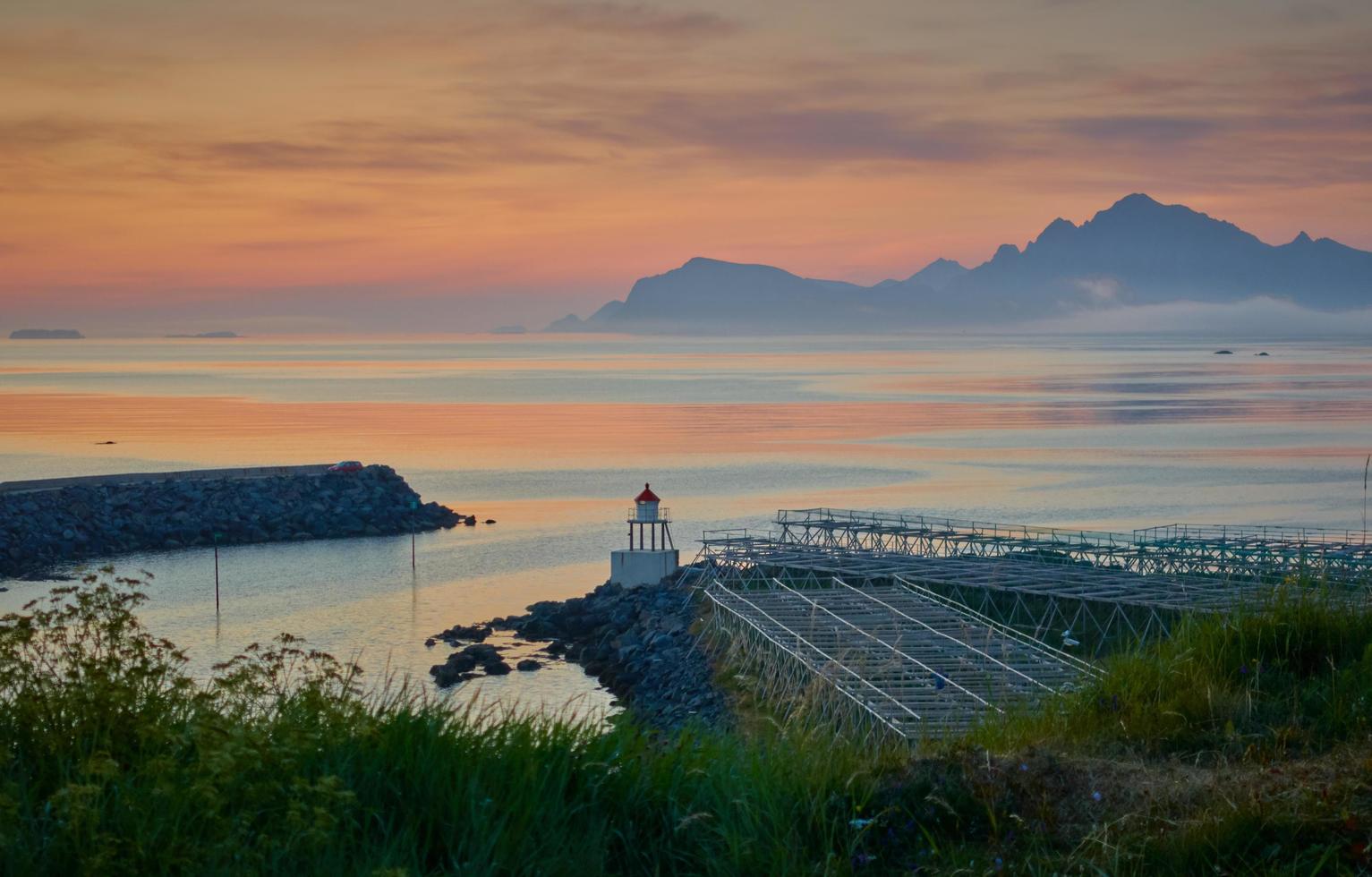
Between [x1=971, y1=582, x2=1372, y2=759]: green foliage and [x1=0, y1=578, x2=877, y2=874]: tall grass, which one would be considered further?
[x1=971, y1=582, x2=1372, y2=759]: green foliage

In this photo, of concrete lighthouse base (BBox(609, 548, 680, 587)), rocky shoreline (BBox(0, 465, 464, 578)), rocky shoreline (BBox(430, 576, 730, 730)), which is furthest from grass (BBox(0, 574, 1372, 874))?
rocky shoreline (BBox(0, 465, 464, 578))

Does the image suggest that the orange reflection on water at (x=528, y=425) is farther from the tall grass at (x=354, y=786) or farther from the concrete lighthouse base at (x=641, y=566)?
the tall grass at (x=354, y=786)

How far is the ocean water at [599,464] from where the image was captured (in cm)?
4144

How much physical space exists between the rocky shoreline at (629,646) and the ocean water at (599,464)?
104 centimetres

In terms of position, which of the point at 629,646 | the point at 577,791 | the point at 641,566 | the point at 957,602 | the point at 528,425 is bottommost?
the point at 629,646

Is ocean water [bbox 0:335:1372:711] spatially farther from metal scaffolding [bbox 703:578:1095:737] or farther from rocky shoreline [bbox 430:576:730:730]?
metal scaffolding [bbox 703:578:1095:737]

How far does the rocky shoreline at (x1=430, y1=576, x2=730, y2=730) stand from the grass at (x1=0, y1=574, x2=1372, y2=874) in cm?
1603

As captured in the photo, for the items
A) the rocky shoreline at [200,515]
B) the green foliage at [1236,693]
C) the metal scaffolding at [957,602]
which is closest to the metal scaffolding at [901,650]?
the metal scaffolding at [957,602]

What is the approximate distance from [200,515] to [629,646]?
30173 millimetres

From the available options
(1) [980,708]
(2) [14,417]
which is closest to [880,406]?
(2) [14,417]

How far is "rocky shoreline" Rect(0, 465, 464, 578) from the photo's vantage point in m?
50.6

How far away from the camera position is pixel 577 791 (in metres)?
5.52

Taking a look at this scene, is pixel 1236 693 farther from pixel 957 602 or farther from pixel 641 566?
pixel 641 566

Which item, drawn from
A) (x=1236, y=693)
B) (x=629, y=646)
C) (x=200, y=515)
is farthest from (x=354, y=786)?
(x=200, y=515)
